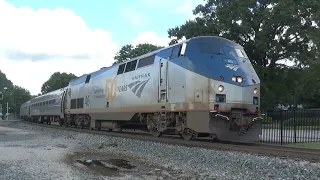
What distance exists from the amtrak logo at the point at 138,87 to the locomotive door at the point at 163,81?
Result: 4.67ft

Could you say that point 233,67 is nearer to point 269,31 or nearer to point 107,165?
point 107,165

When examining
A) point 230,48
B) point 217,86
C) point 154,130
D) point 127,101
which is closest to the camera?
point 217,86

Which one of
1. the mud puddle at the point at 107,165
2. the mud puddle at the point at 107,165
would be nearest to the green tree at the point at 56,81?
the mud puddle at the point at 107,165

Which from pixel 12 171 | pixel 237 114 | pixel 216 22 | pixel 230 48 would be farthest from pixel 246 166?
pixel 216 22

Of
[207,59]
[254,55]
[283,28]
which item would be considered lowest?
[207,59]

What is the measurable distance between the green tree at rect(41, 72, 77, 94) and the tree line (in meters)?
83.4

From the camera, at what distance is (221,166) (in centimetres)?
955

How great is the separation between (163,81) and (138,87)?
8.31ft

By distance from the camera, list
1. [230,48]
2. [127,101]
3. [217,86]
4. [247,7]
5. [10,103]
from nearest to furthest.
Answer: [217,86], [230,48], [127,101], [247,7], [10,103]

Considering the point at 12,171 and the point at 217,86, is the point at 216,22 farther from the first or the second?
the point at 12,171

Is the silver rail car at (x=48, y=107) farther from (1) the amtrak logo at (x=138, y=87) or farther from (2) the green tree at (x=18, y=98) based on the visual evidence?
(2) the green tree at (x=18, y=98)

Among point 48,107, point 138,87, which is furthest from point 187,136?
point 48,107

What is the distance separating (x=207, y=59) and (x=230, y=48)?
4.98 ft

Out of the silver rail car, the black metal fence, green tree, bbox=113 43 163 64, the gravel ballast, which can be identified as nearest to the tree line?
the silver rail car
